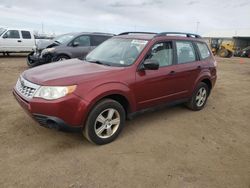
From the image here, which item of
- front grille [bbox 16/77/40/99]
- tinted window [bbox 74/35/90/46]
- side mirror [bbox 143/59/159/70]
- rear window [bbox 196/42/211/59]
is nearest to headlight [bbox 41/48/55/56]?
tinted window [bbox 74/35/90/46]

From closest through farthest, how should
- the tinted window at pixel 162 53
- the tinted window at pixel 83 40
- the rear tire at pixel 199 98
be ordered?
1. the tinted window at pixel 162 53
2. the rear tire at pixel 199 98
3. the tinted window at pixel 83 40

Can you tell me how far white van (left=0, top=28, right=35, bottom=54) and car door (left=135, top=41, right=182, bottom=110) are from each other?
39.2 feet

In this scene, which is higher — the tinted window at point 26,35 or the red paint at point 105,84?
the tinted window at point 26,35

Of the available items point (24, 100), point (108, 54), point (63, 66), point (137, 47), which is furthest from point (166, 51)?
point (24, 100)

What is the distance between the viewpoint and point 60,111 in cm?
314

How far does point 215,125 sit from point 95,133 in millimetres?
2618

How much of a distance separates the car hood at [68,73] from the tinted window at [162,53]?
2.66ft

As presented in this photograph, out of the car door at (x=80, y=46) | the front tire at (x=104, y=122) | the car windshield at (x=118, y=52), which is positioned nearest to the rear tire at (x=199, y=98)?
the car windshield at (x=118, y=52)

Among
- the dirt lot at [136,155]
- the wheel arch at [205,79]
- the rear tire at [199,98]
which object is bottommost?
the dirt lot at [136,155]

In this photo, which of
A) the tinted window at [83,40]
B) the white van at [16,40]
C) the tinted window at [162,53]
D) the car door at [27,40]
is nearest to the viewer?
the tinted window at [162,53]

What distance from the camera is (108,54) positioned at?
4.43 m

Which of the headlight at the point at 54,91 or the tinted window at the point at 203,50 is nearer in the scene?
the headlight at the point at 54,91

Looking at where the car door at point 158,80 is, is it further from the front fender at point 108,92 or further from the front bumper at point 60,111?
the front bumper at point 60,111

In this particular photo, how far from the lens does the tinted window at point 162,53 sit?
4266 millimetres
